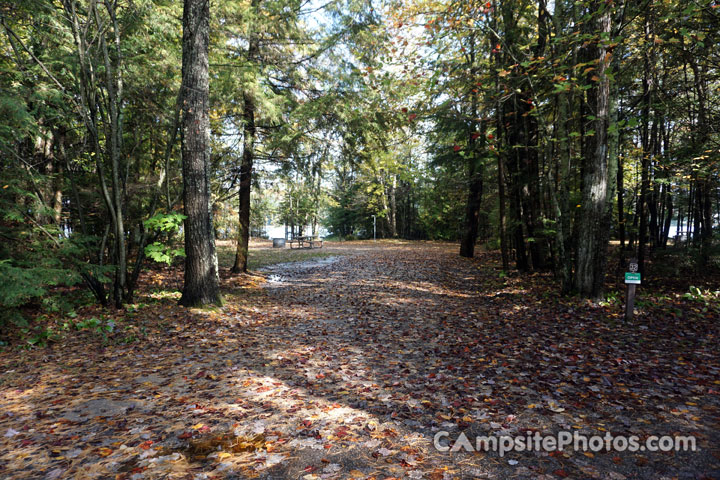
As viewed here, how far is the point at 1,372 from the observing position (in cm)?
393

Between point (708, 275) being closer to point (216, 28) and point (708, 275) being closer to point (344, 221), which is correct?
point (216, 28)

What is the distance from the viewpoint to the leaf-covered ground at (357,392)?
2.54 metres

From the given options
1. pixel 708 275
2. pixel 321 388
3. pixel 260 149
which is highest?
pixel 260 149

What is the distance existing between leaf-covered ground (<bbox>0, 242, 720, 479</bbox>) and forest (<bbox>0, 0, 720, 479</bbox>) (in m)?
0.04

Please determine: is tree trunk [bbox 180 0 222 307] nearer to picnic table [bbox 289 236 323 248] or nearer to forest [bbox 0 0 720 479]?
forest [bbox 0 0 720 479]

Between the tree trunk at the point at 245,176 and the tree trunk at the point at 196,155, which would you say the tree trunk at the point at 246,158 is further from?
the tree trunk at the point at 196,155

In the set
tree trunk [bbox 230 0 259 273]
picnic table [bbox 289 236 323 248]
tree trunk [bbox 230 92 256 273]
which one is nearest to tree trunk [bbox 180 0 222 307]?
tree trunk [bbox 230 0 259 273]

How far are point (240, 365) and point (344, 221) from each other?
3595 centimetres

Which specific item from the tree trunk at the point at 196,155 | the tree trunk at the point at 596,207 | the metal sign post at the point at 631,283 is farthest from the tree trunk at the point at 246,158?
the metal sign post at the point at 631,283

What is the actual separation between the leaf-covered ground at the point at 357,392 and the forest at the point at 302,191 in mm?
44

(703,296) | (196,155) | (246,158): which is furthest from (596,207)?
(246,158)

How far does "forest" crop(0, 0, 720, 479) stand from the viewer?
13.1ft

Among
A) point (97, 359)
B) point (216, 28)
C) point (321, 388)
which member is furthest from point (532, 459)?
point (216, 28)

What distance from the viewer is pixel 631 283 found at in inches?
216
